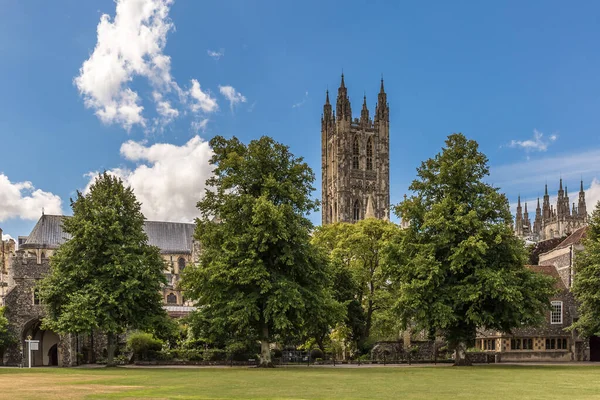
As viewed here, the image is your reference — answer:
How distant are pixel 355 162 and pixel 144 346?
387 ft

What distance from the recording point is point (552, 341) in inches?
2281

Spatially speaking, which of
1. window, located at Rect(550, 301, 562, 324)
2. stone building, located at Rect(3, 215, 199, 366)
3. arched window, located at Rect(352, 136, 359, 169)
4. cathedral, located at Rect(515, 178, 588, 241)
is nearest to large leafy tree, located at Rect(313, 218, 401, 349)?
stone building, located at Rect(3, 215, 199, 366)

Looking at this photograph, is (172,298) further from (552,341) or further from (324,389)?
(324,389)

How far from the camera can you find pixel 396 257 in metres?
44.1

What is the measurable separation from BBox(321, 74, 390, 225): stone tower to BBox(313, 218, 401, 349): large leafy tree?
93.9 metres

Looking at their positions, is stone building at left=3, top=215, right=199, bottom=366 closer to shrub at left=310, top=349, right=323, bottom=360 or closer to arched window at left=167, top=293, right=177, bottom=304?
shrub at left=310, top=349, right=323, bottom=360

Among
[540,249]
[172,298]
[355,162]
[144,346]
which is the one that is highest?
[355,162]

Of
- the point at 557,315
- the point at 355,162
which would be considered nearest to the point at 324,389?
the point at 557,315

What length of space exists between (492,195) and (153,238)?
8473cm

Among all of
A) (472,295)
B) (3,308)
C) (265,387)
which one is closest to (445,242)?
(472,295)

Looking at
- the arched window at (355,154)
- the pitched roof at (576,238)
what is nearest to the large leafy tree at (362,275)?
the pitched roof at (576,238)

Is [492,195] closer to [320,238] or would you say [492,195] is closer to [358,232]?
[358,232]

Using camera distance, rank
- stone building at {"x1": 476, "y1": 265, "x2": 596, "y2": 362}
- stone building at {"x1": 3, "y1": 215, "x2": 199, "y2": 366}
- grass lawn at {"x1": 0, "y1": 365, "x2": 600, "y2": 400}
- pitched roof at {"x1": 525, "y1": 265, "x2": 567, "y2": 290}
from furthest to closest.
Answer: pitched roof at {"x1": 525, "y1": 265, "x2": 567, "y2": 290}
stone building at {"x1": 476, "y1": 265, "x2": 596, "y2": 362}
stone building at {"x1": 3, "y1": 215, "x2": 199, "y2": 366}
grass lawn at {"x1": 0, "y1": 365, "x2": 600, "y2": 400}

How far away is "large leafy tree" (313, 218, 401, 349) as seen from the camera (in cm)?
5512
